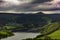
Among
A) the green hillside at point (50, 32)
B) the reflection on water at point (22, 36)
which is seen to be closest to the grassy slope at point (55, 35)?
the green hillside at point (50, 32)

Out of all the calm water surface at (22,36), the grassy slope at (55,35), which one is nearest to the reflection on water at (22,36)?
the calm water surface at (22,36)

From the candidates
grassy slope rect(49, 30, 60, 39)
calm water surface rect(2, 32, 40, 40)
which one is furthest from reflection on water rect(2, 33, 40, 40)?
grassy slope rect(49, 30, 60, 39)

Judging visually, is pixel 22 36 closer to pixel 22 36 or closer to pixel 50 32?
pixel 22 36

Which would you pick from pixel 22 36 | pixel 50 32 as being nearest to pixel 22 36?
pixel 22 36

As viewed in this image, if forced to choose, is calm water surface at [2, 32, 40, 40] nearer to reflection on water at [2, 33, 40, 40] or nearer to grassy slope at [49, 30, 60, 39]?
reflection on water at [2, 33, 40, 40]

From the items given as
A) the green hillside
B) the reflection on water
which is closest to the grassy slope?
the green hillside

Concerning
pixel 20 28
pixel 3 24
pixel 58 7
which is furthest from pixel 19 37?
pixel 58 7

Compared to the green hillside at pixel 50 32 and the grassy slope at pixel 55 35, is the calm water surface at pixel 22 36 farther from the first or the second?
the grassy slope at pixel 55 35

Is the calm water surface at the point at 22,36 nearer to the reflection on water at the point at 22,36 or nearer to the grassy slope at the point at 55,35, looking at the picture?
the reflection on water at the point at 22,36

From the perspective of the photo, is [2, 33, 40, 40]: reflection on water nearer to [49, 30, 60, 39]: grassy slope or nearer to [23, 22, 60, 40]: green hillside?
[23, 22, 60, 40]: green hillside

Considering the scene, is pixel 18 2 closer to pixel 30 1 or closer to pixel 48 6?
pixel 30 1

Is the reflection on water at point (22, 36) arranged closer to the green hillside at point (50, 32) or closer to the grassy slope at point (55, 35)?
the green hillside at point (50, 32)
